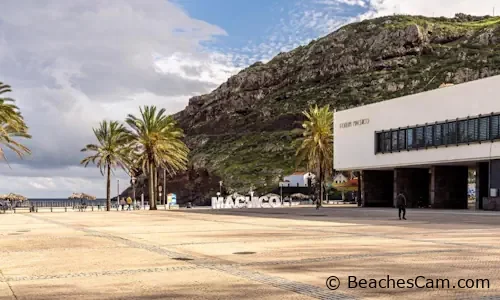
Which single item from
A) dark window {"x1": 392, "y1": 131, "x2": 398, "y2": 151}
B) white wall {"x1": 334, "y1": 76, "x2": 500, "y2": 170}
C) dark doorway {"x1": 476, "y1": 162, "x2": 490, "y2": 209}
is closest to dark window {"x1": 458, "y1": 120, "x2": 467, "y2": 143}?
white wall {"x1": 334, "y1": 76, "x2": 500, "y2": 170}

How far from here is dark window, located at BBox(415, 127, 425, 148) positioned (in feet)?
171

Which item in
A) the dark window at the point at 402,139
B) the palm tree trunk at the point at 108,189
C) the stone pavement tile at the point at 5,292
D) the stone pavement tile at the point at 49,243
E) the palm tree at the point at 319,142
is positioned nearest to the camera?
the stone pavement tile at the point at 5,292

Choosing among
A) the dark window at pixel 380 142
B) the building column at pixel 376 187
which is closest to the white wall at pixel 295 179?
the building column at pixel 376 187

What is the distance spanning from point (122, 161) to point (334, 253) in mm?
Answer: 50786

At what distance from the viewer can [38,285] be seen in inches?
403

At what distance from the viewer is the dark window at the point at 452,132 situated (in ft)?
159

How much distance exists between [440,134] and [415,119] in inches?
140

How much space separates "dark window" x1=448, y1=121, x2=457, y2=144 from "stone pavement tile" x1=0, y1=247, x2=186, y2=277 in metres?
38.3

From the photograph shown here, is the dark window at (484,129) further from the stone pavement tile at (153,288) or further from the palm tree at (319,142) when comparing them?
the stone pavement tile at (153,288)

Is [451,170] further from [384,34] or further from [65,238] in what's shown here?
[384,34]

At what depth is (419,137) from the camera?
52.5 m

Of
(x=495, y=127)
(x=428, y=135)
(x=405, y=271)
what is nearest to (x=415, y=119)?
(x=428, y=135)

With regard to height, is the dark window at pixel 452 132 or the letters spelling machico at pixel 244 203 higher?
the dark window at pixel 452 132

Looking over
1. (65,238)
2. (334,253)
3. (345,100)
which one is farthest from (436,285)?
(345,100)
